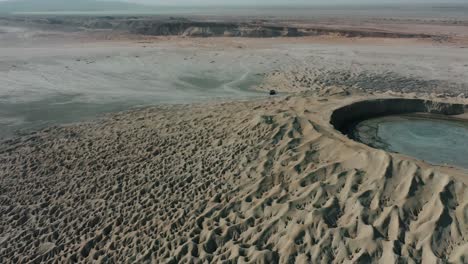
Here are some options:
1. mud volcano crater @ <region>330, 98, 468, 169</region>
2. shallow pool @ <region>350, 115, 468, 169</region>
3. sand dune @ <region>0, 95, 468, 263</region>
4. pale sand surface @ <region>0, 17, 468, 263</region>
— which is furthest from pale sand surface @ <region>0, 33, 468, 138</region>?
shallow pool @ <region>350, 115, 468, 169</region>

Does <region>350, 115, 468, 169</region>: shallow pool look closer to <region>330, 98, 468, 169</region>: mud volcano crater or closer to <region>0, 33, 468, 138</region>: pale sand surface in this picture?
<region>330, 98, 468, 169</region>: mud volcano crater

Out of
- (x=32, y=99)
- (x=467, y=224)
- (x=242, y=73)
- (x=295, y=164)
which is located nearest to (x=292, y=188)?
(x=295, y=164)

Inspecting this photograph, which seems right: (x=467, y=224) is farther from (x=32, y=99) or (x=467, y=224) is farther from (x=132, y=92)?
(x=32, y=99)

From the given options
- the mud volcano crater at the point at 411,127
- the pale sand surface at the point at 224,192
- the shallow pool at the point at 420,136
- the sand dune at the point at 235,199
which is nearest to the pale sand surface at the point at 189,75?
the pale sand surface at the point at 224,192

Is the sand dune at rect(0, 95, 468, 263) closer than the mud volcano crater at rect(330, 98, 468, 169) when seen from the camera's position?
Yes

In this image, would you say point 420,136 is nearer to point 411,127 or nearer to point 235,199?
point 411,127

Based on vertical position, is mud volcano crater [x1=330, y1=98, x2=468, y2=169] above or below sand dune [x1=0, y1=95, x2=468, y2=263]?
above

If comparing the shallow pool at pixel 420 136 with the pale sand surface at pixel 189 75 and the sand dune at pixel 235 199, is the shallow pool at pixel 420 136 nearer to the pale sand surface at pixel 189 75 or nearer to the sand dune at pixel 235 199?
the sand dune at pixel 235 199
